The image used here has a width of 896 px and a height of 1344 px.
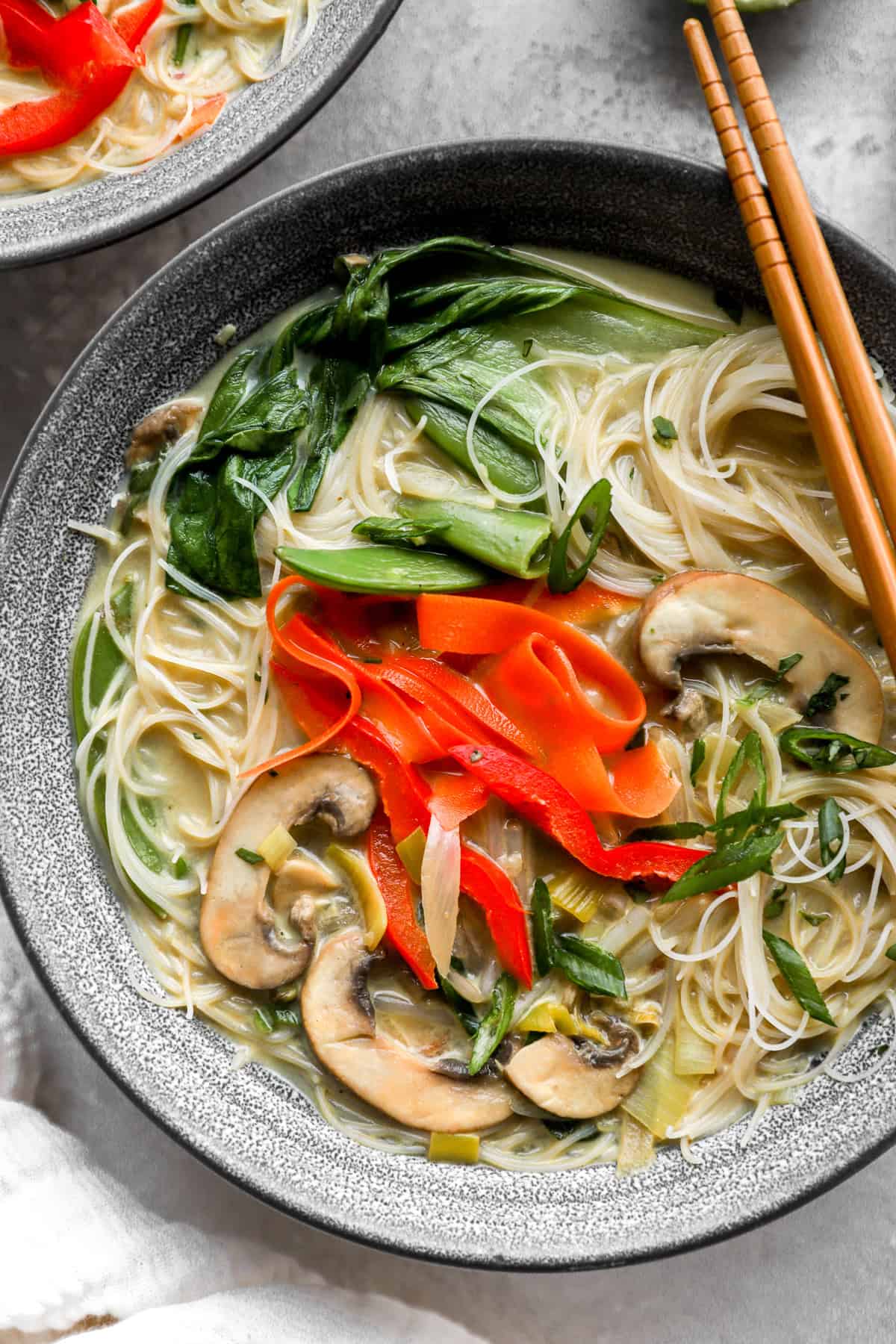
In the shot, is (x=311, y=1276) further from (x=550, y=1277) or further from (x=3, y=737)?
(x=3, y=737)

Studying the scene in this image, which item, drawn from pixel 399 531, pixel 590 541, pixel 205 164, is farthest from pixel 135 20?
pixel 590 541

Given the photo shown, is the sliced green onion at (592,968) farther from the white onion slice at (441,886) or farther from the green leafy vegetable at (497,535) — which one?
the green leafy vegetable at (497,535)

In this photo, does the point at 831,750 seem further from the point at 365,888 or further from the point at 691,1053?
the point at 365,888

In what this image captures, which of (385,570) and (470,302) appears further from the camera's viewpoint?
(470,302)

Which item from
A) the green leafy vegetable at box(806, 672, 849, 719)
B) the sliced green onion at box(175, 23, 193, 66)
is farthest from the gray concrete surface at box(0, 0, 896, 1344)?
the green leafy vegetable at box(806, 672, 849, 719)

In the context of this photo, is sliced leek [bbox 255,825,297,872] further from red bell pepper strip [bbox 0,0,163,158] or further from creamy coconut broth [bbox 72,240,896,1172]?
red bell pepper strip [bbox 0,0,163,158]

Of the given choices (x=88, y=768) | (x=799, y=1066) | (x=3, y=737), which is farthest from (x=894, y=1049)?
(x=3, y=737)

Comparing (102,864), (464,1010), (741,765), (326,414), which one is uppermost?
(326,414)
